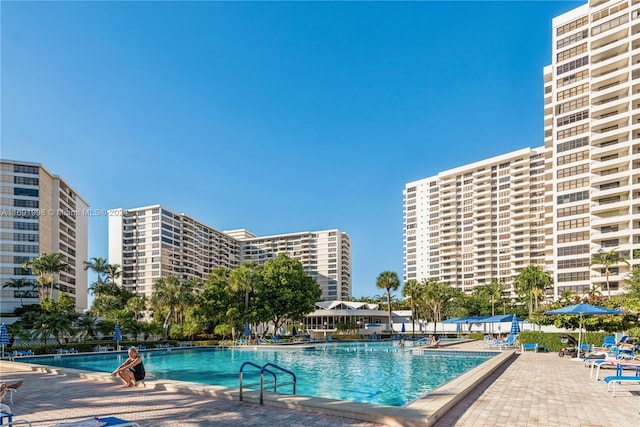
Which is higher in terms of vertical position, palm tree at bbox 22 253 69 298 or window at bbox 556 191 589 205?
window at bbox 556 191 589 205

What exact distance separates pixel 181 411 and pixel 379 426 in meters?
3.81

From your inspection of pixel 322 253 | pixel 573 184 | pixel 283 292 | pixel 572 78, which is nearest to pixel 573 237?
pixel 573 184

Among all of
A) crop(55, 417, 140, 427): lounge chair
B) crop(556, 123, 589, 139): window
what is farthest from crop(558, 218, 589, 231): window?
crop(55, 417, 140, 427): lounge chair

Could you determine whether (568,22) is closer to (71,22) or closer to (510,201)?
(510,201)

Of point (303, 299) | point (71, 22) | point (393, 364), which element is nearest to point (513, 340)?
point (393, 364)

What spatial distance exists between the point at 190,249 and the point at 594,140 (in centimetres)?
9177

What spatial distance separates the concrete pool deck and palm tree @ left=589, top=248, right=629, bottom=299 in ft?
154

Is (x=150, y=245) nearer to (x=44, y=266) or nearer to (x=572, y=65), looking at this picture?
(x=44, y=266)

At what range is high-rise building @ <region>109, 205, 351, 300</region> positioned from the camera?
106875mm

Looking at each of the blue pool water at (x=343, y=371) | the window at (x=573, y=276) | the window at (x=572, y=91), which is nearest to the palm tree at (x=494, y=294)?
the window at (x=573, y=276)

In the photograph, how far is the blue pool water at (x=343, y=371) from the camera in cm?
1520

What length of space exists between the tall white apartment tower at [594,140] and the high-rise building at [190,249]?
69.9m

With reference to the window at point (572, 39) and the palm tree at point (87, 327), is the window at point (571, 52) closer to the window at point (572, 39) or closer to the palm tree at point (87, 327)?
the window at point (572, 39)

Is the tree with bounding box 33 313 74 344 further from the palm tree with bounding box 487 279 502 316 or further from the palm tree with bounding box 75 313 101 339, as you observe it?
the palm tree with bounding box 487 279 502 316
